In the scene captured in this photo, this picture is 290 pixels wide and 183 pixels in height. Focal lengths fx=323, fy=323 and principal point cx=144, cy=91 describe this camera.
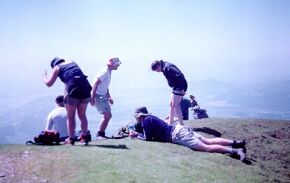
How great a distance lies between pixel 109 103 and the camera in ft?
47.3

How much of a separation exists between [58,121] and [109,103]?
2341 millimetres

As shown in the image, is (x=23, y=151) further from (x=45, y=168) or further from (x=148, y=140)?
(x=148, y=140)

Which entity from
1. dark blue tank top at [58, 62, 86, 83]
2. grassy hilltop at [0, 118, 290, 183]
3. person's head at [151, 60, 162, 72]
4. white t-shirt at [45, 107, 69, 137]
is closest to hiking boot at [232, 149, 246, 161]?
grassy hilltop at [0, 118, 290, 183]

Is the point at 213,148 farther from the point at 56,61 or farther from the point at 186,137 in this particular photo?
the point at 56,61

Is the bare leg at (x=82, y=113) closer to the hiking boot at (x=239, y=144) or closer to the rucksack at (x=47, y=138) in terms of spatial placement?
the rucksack at (x=47, y=138)

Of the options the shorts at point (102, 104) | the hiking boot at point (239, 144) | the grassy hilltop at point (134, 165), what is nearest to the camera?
the grassy hilltop at point (134, 165)

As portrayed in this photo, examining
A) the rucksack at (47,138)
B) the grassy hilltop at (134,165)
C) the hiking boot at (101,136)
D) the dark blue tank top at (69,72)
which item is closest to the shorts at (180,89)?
the grassy hilltop at (134,165)

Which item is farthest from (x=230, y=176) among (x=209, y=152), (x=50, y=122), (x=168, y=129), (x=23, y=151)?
(x=50, y=122)

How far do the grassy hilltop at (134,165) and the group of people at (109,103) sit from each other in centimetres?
45

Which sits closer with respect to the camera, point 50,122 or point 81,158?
point 81,158

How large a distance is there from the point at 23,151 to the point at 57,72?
9.91 feet

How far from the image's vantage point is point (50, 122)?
13.5 m

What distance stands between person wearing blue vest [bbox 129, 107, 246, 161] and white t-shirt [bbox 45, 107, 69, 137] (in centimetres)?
306

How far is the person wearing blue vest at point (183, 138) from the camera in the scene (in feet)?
38.6
